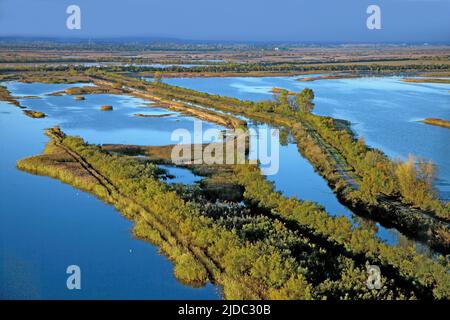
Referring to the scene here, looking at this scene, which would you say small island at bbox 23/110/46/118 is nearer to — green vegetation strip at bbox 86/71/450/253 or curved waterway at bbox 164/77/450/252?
green vegetation strip at bbox 86/71/450/253

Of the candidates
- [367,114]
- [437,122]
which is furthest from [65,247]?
[367,114]

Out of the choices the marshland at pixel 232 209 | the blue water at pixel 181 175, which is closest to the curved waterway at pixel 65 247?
the marshland at pixel 232 209

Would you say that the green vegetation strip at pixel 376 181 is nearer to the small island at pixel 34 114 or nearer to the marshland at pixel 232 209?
the marshland at pixel 232 209

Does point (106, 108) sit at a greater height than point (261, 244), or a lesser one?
greater

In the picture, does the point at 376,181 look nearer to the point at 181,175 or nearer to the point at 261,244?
the point at 261,244

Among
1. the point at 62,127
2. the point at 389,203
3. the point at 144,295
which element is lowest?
the point at 144,295
